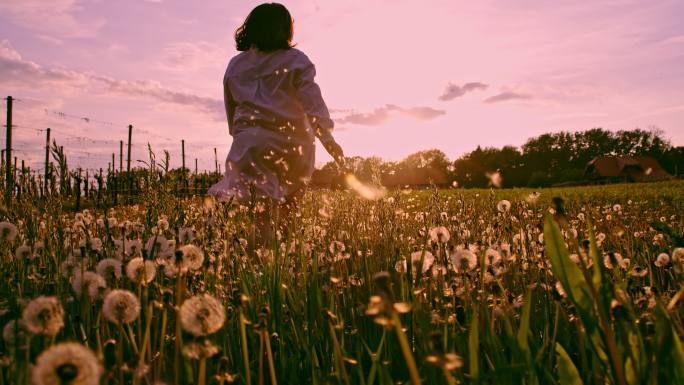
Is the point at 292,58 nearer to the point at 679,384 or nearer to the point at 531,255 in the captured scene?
the point at 531,255

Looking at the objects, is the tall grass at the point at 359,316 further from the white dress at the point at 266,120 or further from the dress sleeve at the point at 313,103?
the white dress at the point at 266,120

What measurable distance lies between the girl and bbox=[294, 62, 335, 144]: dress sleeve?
13mm

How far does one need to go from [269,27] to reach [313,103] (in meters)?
1.24

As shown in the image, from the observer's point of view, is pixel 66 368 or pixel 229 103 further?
pixel 229 103

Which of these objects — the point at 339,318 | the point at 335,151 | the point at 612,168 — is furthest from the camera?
the point at 612,168

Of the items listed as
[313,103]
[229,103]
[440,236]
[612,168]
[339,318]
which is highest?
[612,168]

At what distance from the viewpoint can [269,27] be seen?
6.44 meters

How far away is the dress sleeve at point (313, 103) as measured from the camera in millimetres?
5984

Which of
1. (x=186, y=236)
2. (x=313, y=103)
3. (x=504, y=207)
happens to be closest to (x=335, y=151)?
(x=313, y=103)

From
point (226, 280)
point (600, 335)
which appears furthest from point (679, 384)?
point (226, 280)

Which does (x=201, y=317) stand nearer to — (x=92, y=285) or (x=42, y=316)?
(x=42, y=316)

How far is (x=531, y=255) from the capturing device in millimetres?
2758

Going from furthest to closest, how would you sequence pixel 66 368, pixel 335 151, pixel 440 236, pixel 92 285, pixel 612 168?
pixel 612 168 < pixel 335 151 < pixel 440 236 < pixel 92 285 < pixel 66 368

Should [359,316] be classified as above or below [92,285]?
below
